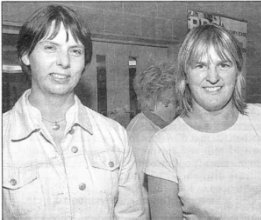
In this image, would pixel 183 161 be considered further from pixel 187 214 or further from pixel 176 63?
pixel 176 63

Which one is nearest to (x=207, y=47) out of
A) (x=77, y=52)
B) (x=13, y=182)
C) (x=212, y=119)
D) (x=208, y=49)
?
(x=208, y=49)

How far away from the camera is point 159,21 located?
79 centimetres

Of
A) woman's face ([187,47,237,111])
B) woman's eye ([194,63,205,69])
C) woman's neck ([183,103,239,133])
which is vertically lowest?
woman's neck ([183,103,239,133])

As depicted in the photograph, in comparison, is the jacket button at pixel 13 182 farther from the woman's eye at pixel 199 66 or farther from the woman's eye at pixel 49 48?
the woman's eye at pixel 199 66

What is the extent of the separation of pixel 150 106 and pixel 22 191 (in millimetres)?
340

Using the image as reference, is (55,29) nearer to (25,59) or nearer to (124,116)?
(25,59)

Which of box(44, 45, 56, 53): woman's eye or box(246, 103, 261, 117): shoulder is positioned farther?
box(246, 103, 261, 117): shoulder

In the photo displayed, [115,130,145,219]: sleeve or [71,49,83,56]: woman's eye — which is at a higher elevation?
[71,49,83,56]: woman's eye

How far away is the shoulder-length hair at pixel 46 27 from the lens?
Answer: 0.60 metres

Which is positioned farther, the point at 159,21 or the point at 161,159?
the point at 159,21

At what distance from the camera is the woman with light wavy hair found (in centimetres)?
66

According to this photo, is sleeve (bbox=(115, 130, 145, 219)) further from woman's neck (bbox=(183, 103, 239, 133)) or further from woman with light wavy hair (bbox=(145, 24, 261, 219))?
woman's neck (bbox=(183, 103, 239, 133))

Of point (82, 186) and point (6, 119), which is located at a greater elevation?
point (6, 119)

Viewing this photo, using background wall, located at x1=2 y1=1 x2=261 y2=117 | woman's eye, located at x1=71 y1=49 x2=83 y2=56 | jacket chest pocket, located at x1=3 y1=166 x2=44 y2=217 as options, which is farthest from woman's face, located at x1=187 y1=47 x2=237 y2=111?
jacket chest pocket, located at x1=3 y1=166 x2=44 y2=217
